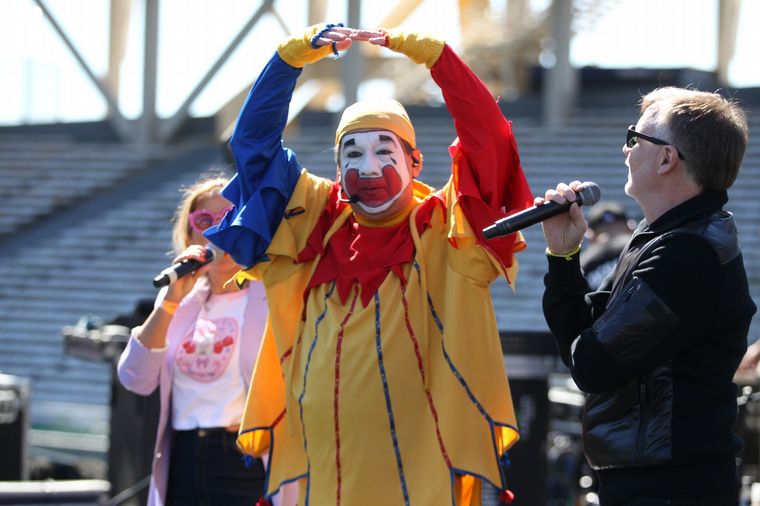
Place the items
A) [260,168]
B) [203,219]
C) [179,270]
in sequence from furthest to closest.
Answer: [203,219] → [179,270] → [260,168]

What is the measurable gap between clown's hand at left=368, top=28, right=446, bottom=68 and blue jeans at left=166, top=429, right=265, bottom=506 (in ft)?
4.00

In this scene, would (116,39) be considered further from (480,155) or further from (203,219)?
(480,155)

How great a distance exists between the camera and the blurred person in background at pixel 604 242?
4.92 m

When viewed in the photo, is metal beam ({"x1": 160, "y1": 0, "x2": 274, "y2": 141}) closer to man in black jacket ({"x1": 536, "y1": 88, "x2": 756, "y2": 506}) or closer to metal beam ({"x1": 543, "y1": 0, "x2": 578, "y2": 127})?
metal beam ({"x1": 543, "y1": 0, "x2": 578, "y2": 127})

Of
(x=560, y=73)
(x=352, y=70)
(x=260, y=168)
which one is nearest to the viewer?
(x=260, y=168)

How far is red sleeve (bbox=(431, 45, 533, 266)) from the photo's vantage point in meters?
2.84

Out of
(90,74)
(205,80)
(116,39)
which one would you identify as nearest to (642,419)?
(205,80)

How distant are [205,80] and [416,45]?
1122 cm

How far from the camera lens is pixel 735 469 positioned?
7.79ft

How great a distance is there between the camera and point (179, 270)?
3320 millimetres

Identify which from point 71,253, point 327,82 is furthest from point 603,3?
point 71,253

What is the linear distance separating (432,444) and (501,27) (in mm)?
13816

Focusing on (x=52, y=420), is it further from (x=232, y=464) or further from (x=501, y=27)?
(x=501, y=27)

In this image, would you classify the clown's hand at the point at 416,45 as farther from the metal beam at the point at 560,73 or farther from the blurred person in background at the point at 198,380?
the metal beam at the point at 560,73
